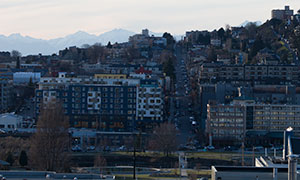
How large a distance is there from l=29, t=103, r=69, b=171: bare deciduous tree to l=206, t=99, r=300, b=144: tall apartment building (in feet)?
34.0

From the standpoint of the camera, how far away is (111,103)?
126 ft

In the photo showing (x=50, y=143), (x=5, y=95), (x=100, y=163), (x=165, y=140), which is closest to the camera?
(x=50, y=143)

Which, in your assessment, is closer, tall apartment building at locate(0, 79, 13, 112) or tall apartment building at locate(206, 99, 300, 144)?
tall apartment building at locate(206, 99, 300, 144)

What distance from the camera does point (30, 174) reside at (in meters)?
17.7

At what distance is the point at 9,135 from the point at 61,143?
9.09 meters

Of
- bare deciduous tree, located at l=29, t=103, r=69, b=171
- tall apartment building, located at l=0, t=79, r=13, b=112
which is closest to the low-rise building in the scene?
tall apartment building, located at l=0, t=79, r=13, b=112

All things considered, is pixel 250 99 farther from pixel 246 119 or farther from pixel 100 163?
pixel 100 163

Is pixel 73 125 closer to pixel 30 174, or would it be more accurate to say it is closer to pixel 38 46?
pixel 30 174

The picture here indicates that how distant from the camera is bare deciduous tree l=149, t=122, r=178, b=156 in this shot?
3131 centimetres

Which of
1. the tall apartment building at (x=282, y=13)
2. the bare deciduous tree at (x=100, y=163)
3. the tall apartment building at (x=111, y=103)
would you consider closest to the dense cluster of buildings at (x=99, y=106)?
A: the tall apartment building at (x=111, y=103)

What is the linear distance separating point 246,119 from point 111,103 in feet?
23.5

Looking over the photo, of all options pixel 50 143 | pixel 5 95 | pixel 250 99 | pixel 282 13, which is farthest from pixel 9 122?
pixel 282 13

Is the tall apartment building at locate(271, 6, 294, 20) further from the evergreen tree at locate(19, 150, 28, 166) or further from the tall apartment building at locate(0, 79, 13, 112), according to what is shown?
the evergreen tree at locate(19, 150, 28, 166)

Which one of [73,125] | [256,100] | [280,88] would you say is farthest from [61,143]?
[280,88]
